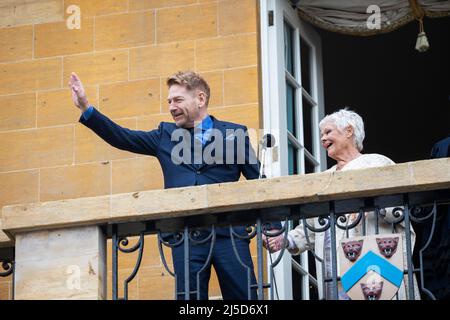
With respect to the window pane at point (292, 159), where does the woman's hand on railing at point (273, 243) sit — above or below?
below

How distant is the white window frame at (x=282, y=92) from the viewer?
11352 mm

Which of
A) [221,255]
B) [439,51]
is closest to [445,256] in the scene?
[221,255]

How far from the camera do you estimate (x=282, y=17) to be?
472 inches

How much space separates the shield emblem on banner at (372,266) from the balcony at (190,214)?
0.28 feet

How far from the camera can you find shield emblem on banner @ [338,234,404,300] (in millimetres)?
8023

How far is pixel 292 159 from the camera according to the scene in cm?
1172

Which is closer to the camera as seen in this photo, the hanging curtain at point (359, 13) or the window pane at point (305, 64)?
the hanging curtain at point (359, 13)

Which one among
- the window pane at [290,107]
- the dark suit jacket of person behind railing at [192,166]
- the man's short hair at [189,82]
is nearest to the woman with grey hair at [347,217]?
the dark suit jacket of person behind railing at [192,166]

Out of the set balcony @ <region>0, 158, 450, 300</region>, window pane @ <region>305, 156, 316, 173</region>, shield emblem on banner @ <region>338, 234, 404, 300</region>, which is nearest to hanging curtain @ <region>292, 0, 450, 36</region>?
window pane @ <region>305, 156, 316, 173</region>

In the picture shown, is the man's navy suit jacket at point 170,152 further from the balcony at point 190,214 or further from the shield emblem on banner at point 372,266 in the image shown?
the shield emblem on banner at point 372,266

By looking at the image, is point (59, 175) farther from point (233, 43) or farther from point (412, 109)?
→ point (412, 109)

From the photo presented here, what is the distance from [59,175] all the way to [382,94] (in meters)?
5.23

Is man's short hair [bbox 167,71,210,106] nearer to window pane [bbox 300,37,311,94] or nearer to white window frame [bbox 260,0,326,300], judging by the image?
white window frame [bbox 260,0,326,300]

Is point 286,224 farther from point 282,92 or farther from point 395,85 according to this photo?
point 395,85
